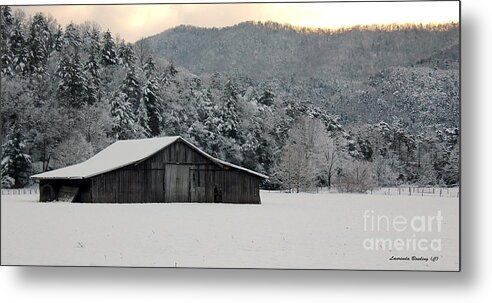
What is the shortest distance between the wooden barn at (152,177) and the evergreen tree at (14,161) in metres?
0.22

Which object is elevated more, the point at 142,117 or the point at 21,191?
the point at 142,117

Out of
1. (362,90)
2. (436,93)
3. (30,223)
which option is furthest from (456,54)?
(30,223)

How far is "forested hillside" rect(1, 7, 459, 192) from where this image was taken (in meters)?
9.55

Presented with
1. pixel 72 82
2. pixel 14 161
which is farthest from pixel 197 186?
pixel 14 161

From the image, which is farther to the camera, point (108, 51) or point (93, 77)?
Answer: point (93, 77)

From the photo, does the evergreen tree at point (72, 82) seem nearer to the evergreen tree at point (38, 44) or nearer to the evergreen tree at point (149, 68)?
the evergreen tree at point (38, 44)

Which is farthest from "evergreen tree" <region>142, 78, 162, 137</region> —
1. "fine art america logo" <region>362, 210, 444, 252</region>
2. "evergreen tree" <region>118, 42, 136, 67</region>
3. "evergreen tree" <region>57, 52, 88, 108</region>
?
"fine art america logo" <region>362, 210, 444, 252</region>

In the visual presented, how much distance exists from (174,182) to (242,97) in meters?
1.84

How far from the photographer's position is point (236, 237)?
9.38m

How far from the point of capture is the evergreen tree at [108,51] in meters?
9.71

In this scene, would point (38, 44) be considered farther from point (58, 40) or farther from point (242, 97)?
point (242, 97)

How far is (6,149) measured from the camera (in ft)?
31.6

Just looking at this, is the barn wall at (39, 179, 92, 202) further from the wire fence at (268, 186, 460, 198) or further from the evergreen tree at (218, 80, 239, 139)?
the wire fence at (268, 186, 460, 198)

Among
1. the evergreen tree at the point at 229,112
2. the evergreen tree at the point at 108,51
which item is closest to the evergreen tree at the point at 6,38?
the evergreen tree at the point at 108,51
